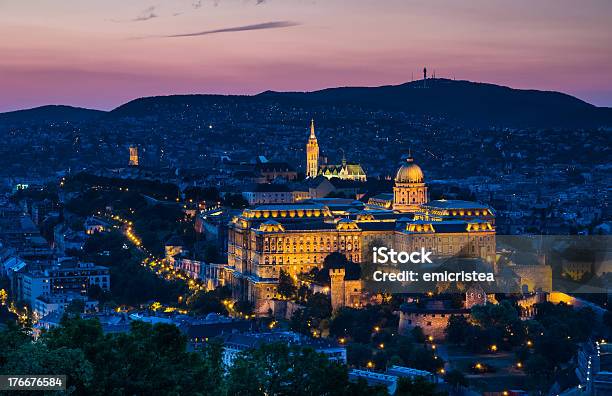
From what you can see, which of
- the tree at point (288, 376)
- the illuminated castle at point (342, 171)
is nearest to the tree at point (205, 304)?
the tree at point (288, 376)

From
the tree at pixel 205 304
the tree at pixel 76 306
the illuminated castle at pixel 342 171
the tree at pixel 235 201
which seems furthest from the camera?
the illuminated castle at pixel 342 171

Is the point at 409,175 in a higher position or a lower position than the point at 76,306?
higher

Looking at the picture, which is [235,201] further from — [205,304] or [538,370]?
[538,370]

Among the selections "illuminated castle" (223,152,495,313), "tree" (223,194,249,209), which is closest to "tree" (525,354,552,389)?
"illuminated castle" (223,152,495,313)

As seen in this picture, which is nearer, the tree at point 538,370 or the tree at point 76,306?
the tree at point 538,370

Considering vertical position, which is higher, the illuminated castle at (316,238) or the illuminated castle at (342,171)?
the illuminated castle at (342,171)

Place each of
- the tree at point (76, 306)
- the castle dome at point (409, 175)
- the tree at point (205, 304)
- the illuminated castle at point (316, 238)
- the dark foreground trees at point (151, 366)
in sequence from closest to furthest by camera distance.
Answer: the dark foreground trees at point (151, 366)
the tree at point (76, 306)
the tree at point (205, 304)
the illuminated castle at point (316, 238)
the castle dome at point (409, 175)

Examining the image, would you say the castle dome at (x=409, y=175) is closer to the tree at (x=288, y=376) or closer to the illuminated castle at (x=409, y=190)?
the illuminated castle at (x=409, y=190)

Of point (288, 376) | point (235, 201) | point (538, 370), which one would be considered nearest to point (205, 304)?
point (538, 370)

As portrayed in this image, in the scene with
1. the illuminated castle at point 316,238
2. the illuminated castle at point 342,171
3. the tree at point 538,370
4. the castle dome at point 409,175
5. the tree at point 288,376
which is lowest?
the tree at point 538,370
